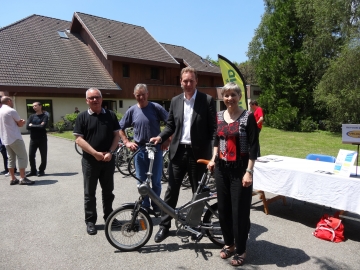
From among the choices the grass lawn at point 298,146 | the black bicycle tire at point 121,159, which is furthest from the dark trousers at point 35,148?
the grass lawn at point 298,146

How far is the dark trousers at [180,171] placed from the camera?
347 centimetres

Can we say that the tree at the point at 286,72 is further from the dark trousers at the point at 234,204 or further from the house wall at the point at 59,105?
the dark trousers at the point at 234,204

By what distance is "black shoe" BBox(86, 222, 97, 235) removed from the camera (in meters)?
3.80

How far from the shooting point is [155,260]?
3.17 meters

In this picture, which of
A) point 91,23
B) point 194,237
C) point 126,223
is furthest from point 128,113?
point 91,23

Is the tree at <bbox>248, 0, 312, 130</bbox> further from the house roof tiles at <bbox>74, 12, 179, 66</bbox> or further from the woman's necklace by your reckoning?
A: the woman's necklace

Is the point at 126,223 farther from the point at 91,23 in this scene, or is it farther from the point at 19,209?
the point at 91,23

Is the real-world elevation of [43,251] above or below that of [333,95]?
below

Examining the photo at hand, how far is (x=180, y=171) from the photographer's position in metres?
3.54

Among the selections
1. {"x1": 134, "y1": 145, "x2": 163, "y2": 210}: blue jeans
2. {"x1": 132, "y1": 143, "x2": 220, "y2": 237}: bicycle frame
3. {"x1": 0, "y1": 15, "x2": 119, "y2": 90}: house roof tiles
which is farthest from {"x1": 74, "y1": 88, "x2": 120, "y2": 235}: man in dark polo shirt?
{"x1": 0, "y1": 15, "x2": 119, "y2": 90}: house roof tiles

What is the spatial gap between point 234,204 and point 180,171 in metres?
0.86

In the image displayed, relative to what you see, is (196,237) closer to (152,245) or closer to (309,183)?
(152,245)

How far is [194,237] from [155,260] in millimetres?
592

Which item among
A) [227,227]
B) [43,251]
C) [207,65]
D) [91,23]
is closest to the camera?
[227,227]
